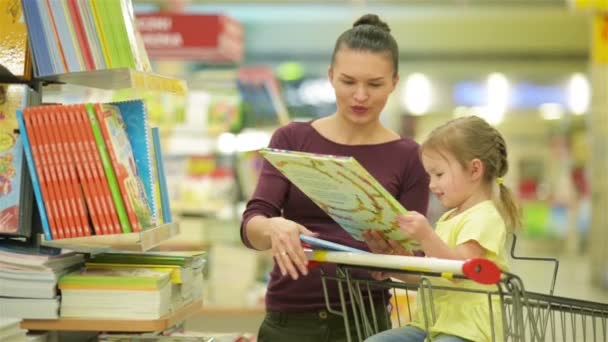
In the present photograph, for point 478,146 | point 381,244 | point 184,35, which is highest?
point 184,35

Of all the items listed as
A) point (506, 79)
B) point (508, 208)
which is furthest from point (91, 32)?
point (506, 79)

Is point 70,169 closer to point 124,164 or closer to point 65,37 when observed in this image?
point 124,164

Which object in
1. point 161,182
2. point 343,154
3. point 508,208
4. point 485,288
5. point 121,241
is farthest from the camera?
point 121,241

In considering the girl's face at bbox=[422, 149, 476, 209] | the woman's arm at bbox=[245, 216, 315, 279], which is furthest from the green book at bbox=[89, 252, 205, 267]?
the girl's face at bbox=[422, 149, 476, 209]

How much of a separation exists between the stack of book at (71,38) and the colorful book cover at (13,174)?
0.13 m

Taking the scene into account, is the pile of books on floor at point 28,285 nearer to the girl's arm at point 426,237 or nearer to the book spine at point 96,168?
the book spine at point 96,168

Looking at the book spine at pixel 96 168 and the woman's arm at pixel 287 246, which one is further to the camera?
the book spine at pixel 96 168

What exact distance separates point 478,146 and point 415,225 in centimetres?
38

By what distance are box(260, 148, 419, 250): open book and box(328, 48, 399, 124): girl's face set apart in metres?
0.36

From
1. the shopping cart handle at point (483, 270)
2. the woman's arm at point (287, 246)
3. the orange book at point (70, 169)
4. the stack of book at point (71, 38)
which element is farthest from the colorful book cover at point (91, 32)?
the shopping cart handle at point (483, 270)

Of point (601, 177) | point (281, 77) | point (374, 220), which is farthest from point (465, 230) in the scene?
point (281, 77)

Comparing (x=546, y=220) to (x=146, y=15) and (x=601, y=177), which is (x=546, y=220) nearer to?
(x=601, y=177)

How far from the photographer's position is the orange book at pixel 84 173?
2.52 meters

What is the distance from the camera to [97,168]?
2.55 m
